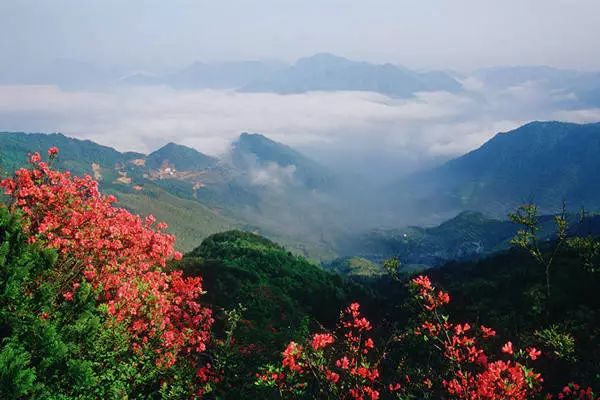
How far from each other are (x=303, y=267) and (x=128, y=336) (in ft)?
498

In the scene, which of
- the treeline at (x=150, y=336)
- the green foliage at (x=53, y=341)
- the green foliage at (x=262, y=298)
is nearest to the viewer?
the treeline at (x=150, y=336)

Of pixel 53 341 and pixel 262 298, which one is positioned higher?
pixel 53 341

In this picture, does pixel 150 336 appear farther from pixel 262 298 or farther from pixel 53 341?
pixel 262 298

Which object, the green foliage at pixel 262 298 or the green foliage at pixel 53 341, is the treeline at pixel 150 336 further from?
the green foliage at pixel 262 298

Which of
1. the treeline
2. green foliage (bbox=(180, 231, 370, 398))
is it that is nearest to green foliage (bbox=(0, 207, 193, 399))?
the treeline

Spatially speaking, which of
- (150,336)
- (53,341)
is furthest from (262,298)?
(53,341)

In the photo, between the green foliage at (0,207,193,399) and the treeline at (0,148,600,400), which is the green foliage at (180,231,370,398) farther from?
the green foliage at (0,207,193,399)

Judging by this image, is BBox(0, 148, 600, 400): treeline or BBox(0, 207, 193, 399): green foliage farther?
BBox(0, 207, 193, 399): green foliage

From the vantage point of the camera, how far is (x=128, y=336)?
23.2 metres

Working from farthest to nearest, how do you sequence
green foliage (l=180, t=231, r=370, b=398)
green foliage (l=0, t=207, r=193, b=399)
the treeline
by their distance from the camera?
green foliage (l=180, t=231, r=370, b=398) → green foliage (l=0, t=207, r=193, b=399) → the treeline

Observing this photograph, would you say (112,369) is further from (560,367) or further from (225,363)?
(560,367)

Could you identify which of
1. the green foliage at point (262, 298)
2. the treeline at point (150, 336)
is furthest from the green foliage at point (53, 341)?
the green foliage at point (262, 298)

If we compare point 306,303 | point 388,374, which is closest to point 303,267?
point 306,303

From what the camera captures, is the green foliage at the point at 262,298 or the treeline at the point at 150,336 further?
the green foliage at the point at 262,298
